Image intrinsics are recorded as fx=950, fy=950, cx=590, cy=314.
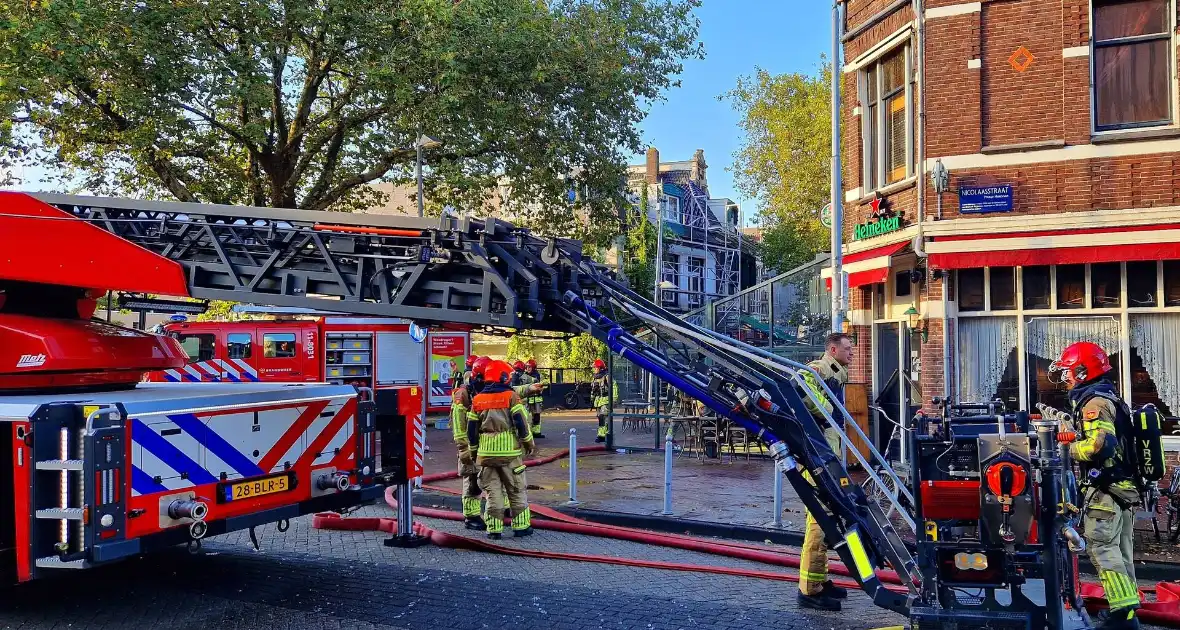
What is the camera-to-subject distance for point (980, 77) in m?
12.0

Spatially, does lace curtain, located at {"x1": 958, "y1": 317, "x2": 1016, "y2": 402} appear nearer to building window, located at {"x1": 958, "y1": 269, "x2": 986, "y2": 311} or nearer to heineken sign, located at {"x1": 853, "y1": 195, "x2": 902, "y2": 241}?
building window, located at {"x1": 958, "y1": 269, "x2": 986, "y2": 311}

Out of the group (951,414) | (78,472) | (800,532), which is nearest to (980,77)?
(800,532)

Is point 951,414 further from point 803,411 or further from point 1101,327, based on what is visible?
point 1101,327

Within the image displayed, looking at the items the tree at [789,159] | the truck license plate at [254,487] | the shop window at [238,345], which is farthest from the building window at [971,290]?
the tree at [789,159]

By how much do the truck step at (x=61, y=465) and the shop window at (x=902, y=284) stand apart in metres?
10.9

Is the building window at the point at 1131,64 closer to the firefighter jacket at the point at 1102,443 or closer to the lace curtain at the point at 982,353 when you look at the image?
the lace curtain at the point at 982,353

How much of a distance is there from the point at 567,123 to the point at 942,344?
8771mm

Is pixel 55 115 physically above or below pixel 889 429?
above

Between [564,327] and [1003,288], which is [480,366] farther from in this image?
[1003,288]

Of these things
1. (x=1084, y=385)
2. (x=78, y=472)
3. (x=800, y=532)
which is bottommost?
(x=800, y=532)

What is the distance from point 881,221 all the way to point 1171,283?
3676 millimetres

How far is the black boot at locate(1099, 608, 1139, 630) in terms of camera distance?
19.1 ft

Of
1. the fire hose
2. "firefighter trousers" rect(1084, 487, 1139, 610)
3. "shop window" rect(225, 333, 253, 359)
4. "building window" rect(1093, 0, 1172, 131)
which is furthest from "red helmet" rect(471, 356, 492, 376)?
"shop window" rect(225, 333, 253, 359)

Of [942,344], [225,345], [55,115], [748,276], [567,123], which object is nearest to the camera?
[942,344]
